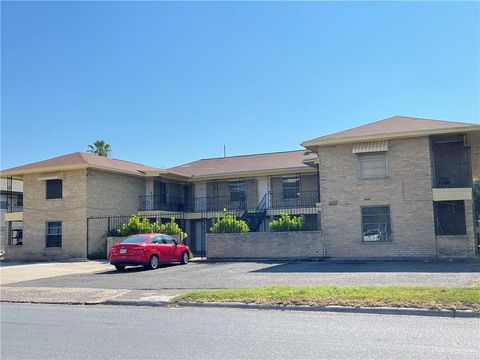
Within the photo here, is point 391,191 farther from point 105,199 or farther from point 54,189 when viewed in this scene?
point 54,189

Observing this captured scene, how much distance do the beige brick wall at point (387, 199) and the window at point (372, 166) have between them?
21 cm

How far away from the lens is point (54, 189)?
93.8 feet

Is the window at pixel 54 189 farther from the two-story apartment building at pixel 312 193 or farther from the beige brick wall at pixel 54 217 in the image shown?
the beige brick wall at pixel 54 217

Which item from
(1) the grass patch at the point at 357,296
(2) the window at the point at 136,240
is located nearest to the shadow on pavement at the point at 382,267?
(1) the grass patch at the point at 357,296

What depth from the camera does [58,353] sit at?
670 cm

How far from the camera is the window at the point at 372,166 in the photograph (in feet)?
68.9

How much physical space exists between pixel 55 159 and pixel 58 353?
81.8 ft

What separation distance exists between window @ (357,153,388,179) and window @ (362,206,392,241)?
1.36 meters

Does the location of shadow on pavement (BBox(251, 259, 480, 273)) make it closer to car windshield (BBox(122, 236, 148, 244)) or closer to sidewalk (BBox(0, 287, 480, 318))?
car windshield (BBox(122, 236, 148, 244))

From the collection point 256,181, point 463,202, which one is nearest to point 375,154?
point 463,202

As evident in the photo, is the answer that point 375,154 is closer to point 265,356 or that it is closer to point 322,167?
point 322,167

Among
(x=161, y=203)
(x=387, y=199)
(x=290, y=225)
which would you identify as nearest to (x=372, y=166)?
(x=387, y=199)

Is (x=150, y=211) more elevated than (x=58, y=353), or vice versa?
(x=150, y=211)

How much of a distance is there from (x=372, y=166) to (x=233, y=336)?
49.5ft
